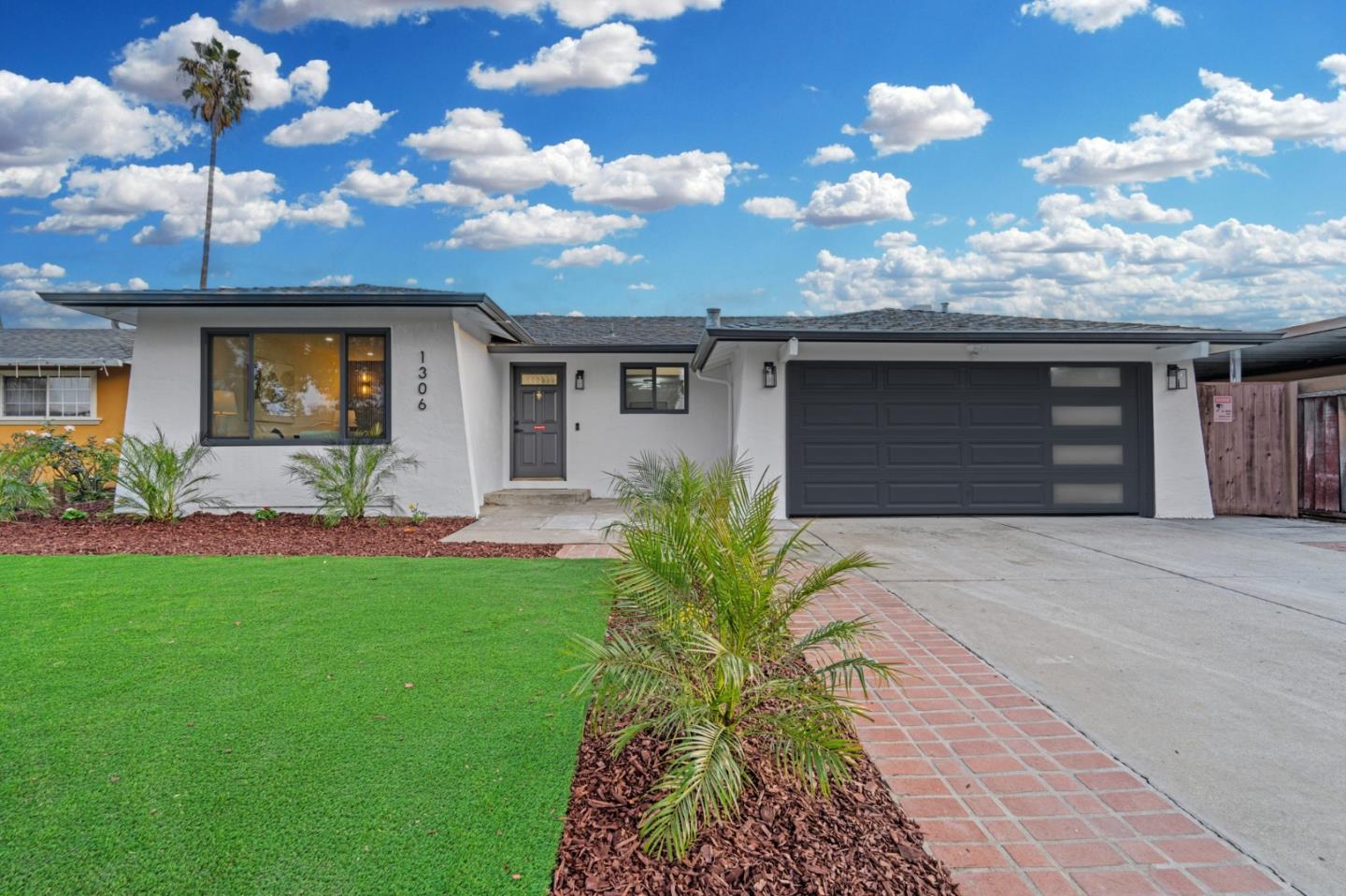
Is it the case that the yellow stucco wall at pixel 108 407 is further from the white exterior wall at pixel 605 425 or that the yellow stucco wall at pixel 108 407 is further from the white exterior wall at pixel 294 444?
the white exterior wall at pixel 605 425

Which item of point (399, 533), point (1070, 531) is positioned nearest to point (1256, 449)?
point (1070, 531)

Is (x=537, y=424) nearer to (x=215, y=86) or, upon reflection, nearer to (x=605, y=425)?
(x=605, y=425)

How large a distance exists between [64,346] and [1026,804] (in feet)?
63.0

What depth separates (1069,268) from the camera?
604 inches

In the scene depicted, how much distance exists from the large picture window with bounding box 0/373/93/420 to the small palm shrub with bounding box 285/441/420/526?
9392 mm

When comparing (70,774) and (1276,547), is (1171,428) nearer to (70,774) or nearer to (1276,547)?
(1276,547)

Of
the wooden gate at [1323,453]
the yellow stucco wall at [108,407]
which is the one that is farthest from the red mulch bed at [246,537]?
the wooden gate at [1323,453]

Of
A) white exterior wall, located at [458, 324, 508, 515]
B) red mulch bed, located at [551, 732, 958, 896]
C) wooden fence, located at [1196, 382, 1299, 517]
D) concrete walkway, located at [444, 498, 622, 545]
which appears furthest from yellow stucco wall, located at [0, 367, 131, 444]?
wooden fence, located at [1196, 382, 1299, 517]

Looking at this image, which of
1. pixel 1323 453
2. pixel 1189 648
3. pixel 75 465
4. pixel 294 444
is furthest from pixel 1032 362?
pixel 75 465

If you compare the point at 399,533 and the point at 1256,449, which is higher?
the point at 1256,449

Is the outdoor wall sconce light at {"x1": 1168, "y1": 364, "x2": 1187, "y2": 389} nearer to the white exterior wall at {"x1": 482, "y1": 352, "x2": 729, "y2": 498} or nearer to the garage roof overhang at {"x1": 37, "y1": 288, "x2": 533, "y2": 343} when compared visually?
the white exterior wall at {"x1": 482, "y1": 352, "x2": 729, "y2": 498}

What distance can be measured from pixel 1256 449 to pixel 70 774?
12965 mm

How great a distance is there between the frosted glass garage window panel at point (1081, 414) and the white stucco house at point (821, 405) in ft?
0.08

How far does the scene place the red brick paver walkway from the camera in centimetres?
185
